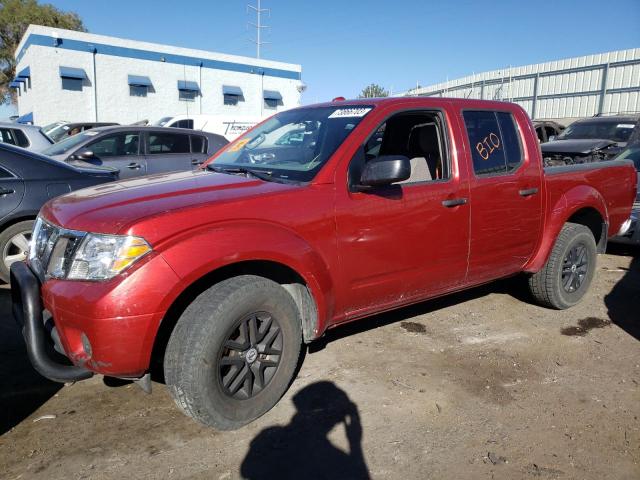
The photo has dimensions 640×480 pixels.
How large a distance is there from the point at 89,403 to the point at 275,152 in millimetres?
2034

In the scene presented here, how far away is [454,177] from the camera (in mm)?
3604

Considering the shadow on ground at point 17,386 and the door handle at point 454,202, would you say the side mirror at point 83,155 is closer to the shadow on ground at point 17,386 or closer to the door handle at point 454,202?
the shadow on ground at point 17,386

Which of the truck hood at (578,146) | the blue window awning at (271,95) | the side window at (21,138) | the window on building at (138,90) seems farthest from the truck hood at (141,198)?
the blue window awning at (271,95)

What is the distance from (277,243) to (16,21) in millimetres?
44126

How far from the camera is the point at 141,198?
2.70m

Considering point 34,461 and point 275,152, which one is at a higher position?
point 275,152

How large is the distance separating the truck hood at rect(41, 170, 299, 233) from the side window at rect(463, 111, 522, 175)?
64.2 inches

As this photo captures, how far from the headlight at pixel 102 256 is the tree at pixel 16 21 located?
43.1m

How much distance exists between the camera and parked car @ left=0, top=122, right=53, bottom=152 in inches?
323

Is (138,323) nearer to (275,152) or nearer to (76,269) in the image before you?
(76,269)

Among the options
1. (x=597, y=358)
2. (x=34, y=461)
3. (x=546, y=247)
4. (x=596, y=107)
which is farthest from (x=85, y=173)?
(x=596, y=107)

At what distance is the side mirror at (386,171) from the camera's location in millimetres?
2963

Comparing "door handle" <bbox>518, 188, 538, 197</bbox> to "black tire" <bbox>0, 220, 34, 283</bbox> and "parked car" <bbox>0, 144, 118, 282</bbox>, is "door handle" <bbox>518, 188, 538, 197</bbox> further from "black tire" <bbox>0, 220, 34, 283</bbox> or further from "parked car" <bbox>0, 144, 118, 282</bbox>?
"black tire" <bbox>0, 220, 34, 283</bbox>

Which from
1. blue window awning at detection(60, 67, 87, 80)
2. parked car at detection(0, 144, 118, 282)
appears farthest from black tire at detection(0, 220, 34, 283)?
blue window awning at detection(60, 67, 87, 80)
